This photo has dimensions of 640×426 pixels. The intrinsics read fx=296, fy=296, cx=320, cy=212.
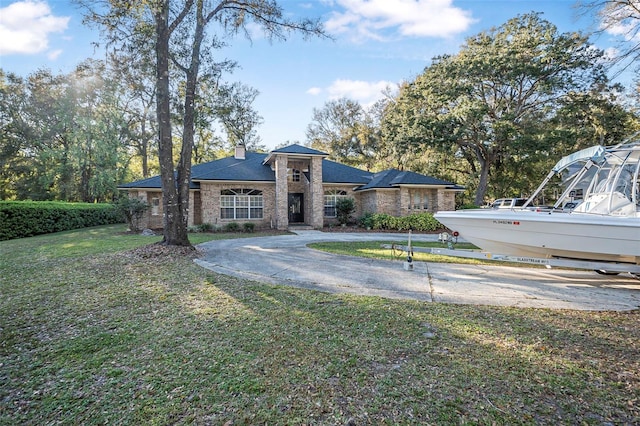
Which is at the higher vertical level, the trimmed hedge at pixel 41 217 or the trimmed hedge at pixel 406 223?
the trimmed hedge at pixel 41 217

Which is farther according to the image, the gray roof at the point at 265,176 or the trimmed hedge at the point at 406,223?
the gray roof at the point at 265,176

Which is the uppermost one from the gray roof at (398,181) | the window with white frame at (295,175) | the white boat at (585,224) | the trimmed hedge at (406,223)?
the window with white frame at (295,175)

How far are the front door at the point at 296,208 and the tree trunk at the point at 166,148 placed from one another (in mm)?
11165

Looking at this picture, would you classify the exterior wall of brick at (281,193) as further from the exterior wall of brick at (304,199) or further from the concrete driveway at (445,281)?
the concrete driveway at (445,281)

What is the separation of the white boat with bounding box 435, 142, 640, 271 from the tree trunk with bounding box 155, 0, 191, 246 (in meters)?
7.93

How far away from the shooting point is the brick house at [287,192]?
1800 centimetres

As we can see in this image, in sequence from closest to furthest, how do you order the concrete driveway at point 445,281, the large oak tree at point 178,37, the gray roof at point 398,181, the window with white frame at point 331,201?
1. the concrete driveway at point 445,281
2. the large oak tree at point 178,37
3. the gray roof at point 398,181
4. the window with white frame at point 331,201

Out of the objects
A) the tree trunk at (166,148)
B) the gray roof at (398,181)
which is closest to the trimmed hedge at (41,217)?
the tree trunk at (166,148)

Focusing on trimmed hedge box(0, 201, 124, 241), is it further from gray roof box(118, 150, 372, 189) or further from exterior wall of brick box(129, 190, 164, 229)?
exterior wall of brick box(129, 190, 164, 229)

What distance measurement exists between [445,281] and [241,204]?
14.9 metres

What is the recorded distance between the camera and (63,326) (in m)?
3.91

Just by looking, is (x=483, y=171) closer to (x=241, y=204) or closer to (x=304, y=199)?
(x=304, y=199)

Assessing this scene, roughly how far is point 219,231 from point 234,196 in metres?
2.60

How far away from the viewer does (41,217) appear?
15977 mm
